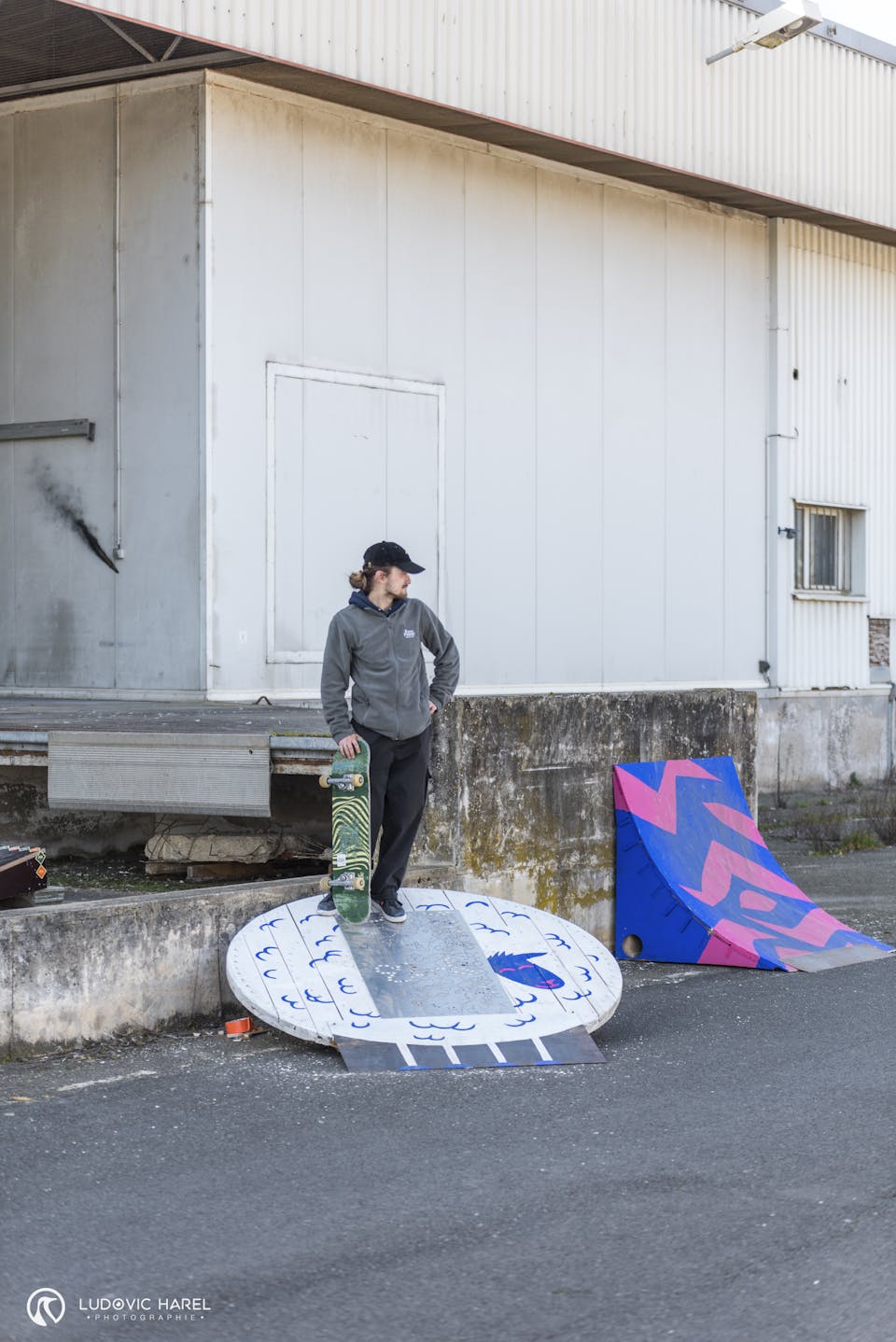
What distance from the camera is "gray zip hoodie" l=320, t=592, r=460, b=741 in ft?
26.4

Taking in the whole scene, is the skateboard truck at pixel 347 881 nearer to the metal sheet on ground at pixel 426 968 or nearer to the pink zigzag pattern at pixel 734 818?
the metal sheet on ground at pixel 426 968

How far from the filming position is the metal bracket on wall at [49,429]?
43.4ft

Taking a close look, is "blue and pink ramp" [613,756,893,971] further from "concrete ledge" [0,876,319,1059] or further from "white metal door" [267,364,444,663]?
"white metal door" [267,364,444,663]

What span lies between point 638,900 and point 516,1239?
564 cm

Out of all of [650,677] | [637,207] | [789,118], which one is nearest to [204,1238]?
[650,677]

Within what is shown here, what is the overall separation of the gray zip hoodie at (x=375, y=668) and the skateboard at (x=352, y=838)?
0.17 meters

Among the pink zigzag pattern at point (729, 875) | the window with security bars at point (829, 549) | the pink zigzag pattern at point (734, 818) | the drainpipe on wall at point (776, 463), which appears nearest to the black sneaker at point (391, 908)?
the pink zigzag pattern at point (729, 875)

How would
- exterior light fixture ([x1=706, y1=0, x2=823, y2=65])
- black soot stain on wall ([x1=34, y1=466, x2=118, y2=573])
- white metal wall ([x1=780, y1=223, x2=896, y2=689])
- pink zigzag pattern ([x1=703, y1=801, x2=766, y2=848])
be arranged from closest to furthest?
pink zigzag pattern ([x1=703, y1=801, x2=766, y2=848])
black soot stain on wall ([x1=34, y1=466, x2=118, y2=573])
exterior light fixture ([x1=706, y1=0, x2=823, y2=65])
white metal wall ([x1=780, y1=223, x2=896, y2=689])

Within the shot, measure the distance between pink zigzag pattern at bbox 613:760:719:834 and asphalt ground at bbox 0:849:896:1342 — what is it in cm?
269

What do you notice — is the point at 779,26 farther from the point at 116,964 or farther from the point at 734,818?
the point at 116,964

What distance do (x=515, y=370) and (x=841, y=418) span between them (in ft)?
16.8

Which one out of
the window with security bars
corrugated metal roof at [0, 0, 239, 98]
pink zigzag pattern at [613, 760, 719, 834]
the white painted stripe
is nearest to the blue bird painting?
the white painted stripe

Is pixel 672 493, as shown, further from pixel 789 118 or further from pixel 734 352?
pixel 789 118

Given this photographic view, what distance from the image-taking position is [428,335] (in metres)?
14.1
